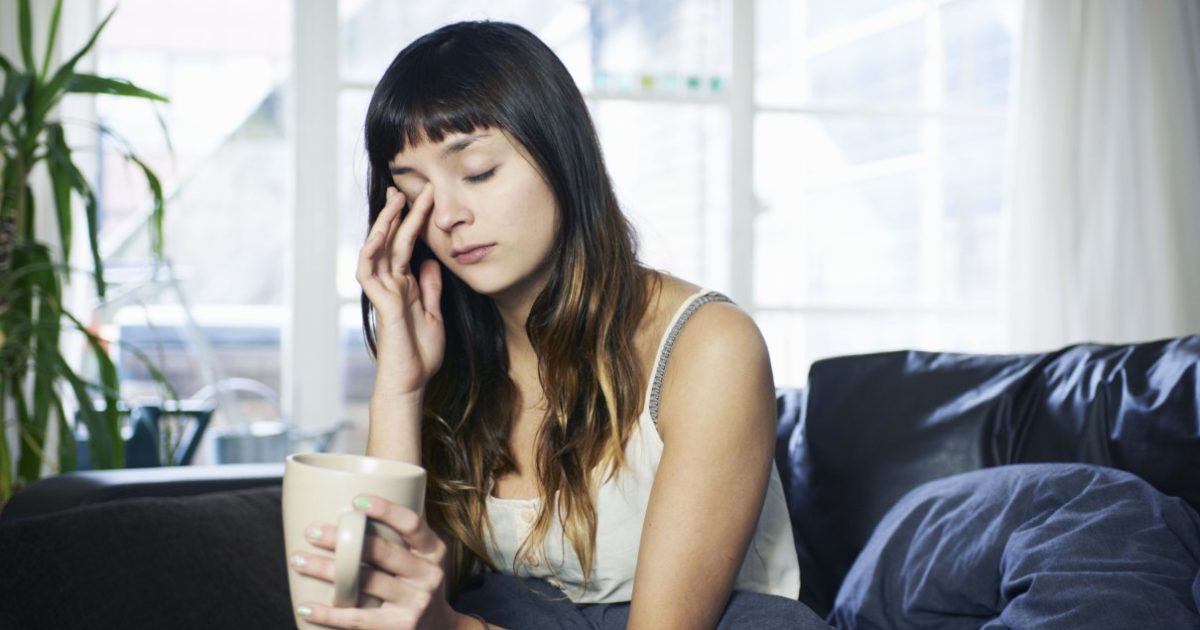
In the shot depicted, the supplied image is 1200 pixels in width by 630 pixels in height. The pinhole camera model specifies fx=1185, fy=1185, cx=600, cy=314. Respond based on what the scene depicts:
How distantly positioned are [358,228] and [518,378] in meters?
1.88

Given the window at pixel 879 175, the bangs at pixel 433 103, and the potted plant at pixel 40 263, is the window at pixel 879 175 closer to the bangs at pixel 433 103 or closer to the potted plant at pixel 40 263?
the potted plant at pixel 40 263

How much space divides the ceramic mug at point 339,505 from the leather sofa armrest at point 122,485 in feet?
2.77

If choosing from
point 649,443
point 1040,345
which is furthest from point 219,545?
point 1040,345

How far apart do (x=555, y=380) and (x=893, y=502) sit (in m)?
0.67

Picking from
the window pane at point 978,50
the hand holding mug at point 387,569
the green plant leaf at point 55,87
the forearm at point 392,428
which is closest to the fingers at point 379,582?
the hand holding mug at point 387,569

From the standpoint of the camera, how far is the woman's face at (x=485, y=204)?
4.22 feet

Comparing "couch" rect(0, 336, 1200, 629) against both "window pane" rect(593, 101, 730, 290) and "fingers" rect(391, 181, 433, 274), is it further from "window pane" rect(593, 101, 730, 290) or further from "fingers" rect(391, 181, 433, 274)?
"window pane" rect(593, 101, 730, 290)

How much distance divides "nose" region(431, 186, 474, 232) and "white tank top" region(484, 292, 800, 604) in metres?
0.27

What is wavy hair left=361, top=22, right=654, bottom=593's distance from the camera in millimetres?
1285

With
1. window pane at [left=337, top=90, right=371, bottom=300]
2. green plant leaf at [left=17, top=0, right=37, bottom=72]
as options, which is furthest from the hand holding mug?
window pane at [left=337, top=90, right=371, bottom=300]

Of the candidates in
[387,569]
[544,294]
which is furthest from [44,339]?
[387,569]

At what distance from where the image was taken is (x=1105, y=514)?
4.62ft

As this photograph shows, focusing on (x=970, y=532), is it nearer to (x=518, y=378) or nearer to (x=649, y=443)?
(x=649, y=443)

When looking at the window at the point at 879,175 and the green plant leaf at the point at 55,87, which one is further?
the window at the point at 879,175
